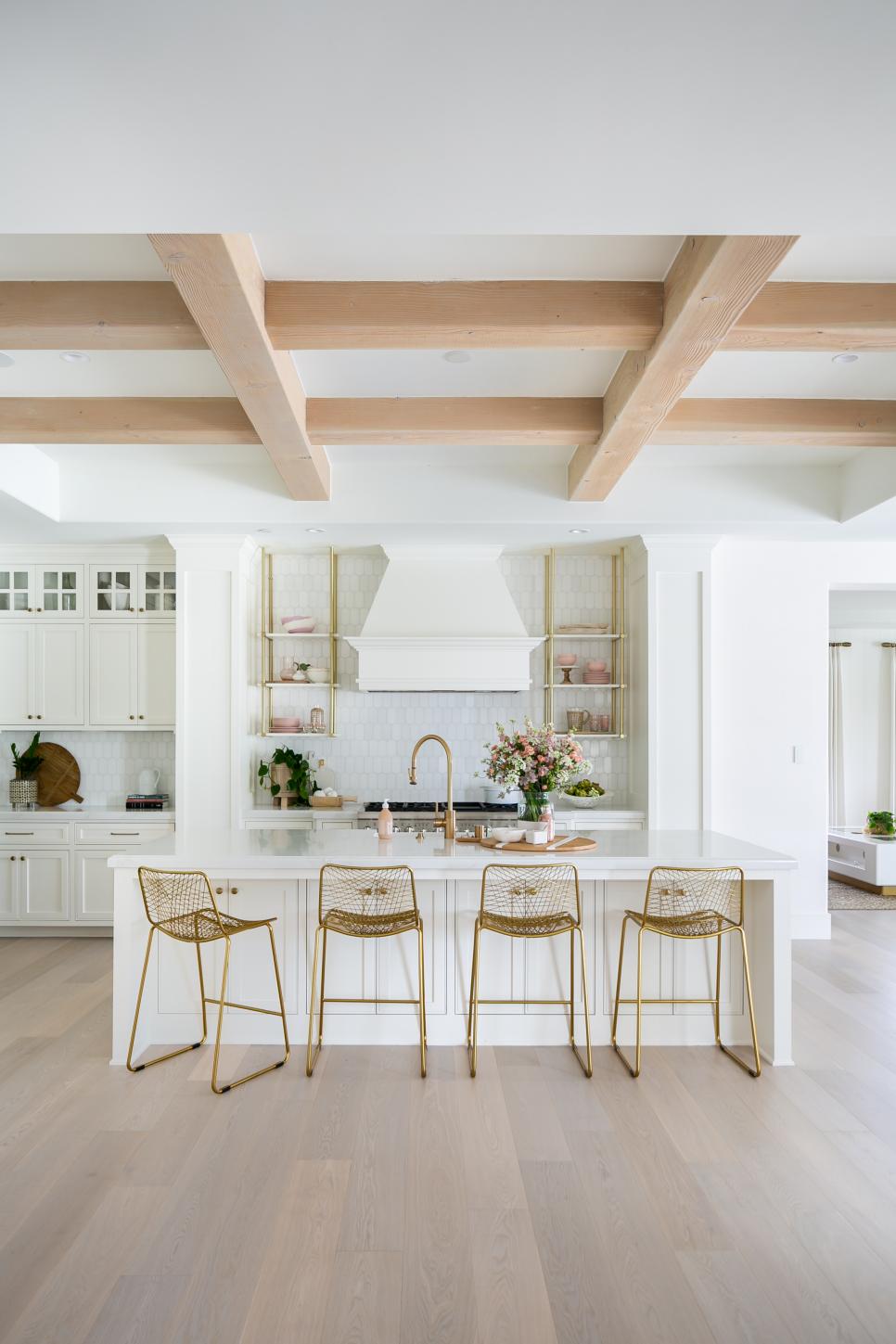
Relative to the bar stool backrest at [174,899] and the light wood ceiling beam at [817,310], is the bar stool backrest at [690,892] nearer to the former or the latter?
the bar stool backrest at [174,899]

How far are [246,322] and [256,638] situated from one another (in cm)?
380

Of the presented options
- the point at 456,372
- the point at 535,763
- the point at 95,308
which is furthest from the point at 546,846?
the point at 95,308

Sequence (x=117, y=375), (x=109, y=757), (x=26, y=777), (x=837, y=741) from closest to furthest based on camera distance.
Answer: (x=117, y=375) → (x=26, y=777) → (x=109, y=757) → (x=837, y=741)

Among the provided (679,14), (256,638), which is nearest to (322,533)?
(256,638)

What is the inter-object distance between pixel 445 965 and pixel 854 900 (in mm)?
4639

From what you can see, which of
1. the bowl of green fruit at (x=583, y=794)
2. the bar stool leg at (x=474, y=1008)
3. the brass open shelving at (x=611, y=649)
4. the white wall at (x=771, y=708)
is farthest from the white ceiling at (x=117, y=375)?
the white wall at (x=771, y=708)

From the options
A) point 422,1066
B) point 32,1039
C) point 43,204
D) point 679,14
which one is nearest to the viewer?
point 679,14

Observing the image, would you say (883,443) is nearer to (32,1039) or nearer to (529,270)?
(529,270)

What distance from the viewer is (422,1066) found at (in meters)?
3.72

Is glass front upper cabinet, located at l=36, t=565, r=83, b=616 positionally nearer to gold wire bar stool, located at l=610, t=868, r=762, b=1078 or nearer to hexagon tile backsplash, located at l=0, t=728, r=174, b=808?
hexagon tile backsplash, located at l=0, t=728, r=174, b=808

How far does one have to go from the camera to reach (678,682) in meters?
6.03

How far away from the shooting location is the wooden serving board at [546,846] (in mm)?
3990

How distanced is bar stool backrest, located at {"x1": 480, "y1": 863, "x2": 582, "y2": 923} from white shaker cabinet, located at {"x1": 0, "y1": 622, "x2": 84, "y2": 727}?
3.69 metres

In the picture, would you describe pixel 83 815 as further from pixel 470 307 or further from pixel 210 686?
pixel 470 307
